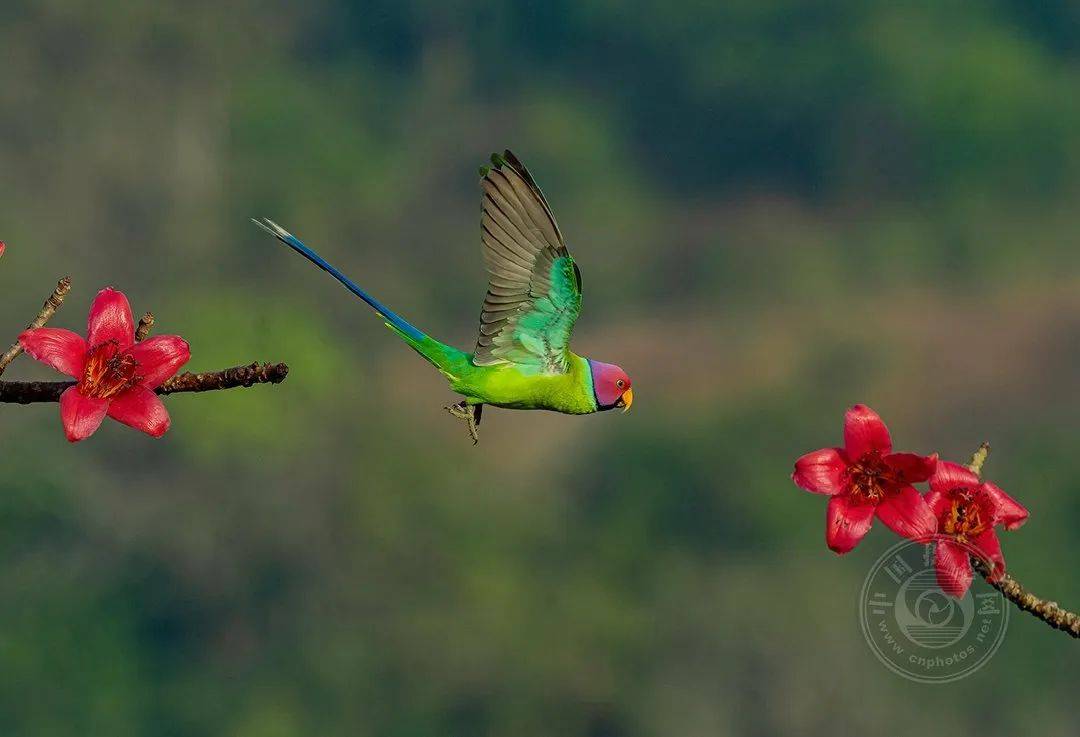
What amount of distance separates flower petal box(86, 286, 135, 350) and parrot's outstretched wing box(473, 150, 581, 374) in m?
0.67

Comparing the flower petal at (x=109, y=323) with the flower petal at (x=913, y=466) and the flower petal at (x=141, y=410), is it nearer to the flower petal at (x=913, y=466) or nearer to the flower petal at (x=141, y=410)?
the flower petal at (x=141, y=410)

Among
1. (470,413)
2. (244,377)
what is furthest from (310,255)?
(244,377)

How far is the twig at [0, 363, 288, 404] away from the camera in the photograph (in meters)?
1.02

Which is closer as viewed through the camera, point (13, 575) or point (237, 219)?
point (13, 575)

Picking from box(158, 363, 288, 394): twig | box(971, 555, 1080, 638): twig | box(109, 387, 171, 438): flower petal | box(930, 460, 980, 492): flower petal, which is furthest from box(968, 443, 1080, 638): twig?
box(109, 387, 171, 438): flower petal

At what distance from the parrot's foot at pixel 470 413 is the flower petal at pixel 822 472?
0.51 m

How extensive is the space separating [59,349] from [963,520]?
840mm

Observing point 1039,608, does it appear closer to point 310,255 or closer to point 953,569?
point 953,569

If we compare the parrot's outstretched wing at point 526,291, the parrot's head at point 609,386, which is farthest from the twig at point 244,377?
the parrot's head at point 609,386

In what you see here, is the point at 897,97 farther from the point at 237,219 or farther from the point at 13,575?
the point at 13,575

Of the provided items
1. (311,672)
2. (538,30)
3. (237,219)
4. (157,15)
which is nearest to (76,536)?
(311,672)

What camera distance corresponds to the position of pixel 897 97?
45.1 meters

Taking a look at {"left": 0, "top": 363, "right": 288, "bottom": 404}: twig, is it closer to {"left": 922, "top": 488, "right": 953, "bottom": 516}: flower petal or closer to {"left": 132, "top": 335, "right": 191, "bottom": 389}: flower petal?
{"left": 132, "top": 335, "right": 191, "bottom": 389}: flower petal

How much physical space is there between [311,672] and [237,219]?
55.1 feet
